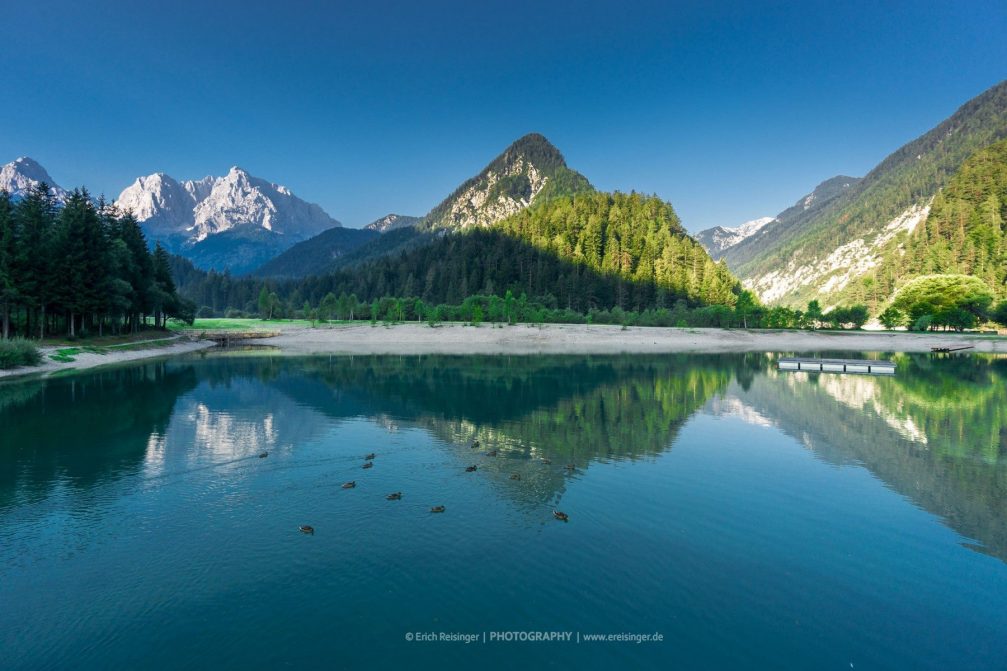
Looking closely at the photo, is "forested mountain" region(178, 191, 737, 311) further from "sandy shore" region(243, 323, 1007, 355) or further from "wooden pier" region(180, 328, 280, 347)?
"wooden pier" region(180, 328, 280, 347)

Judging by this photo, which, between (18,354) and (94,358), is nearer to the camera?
(18,354)

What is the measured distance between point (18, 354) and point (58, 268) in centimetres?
1708

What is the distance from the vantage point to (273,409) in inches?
1228

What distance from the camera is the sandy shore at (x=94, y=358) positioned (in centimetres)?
→ 4781

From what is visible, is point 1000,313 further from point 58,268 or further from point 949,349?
point 58,268

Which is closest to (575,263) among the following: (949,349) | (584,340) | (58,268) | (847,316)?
(584,340)

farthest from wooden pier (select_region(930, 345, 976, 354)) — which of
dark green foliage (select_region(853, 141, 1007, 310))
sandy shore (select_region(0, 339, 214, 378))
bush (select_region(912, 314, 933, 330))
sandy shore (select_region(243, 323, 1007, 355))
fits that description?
sandy shore (select_region(0, 339, 214, 378))

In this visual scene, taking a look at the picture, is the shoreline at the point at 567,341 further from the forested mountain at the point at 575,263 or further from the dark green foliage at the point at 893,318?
the forested mountain at the point at 575,263

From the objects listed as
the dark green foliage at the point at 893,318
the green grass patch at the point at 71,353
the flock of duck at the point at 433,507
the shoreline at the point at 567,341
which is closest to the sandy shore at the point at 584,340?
the shoreline at the point at 567,341

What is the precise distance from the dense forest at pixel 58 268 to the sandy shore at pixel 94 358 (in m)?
5.88

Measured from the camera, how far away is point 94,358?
57562mm

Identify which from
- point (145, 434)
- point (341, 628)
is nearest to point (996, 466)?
point (341, 628)

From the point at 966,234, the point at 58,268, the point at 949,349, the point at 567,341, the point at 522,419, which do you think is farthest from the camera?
the point at 966,234

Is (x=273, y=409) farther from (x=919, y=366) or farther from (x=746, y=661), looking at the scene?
(x=919, y=366)
